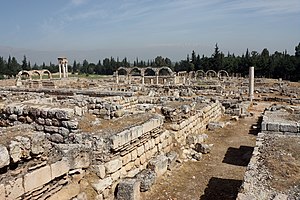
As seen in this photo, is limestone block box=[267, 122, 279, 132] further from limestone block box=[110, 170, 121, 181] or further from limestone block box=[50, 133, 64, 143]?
limestone block box=[50, 133, 64, 143]

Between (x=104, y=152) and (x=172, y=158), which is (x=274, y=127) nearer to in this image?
(x=172, y=158)

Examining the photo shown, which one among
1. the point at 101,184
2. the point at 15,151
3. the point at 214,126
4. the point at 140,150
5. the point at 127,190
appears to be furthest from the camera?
the point at 214,126

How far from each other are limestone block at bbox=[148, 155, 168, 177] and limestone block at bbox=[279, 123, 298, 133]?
3.58 meters

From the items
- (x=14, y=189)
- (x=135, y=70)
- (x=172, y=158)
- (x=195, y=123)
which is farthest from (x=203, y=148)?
(x=135, y=70)

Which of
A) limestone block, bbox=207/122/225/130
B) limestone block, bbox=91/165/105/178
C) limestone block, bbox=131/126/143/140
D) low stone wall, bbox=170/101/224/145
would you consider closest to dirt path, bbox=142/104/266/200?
low stone wall, bbox=170/101/224/145

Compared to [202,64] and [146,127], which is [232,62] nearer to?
[202,64]

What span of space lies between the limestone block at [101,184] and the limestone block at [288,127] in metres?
5.39

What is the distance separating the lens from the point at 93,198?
545cm

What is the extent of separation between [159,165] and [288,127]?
13.2ft

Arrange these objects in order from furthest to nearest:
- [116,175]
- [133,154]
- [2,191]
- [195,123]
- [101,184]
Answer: [195,123]
[133,154]
[116,175]
[101,184]
[2,191]

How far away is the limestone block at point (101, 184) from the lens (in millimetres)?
5570

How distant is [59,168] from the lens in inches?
187

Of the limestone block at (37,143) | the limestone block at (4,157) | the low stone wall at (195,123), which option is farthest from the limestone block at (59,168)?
the low stone wall at (195,123)

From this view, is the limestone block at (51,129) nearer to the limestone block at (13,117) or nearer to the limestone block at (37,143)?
the limestone block at (13,117)
